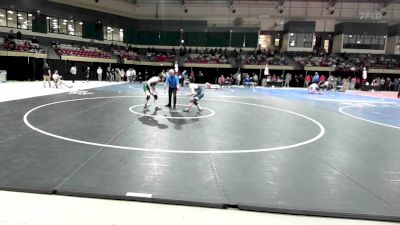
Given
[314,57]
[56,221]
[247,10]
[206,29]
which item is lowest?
[56,221]

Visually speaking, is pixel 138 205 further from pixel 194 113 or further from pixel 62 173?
pixel 194 113

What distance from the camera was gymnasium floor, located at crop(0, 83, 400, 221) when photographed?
14.6 feet

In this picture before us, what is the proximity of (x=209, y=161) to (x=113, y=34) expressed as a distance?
3883cm

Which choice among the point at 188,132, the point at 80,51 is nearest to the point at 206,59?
the point at 80,51

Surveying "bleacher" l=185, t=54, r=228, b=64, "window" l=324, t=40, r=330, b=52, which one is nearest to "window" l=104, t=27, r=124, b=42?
"bleacher" l=185, t=54, r=228, b=64

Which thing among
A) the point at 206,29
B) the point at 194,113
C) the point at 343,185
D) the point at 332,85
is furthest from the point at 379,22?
the point at 343,185

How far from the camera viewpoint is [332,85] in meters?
33.2

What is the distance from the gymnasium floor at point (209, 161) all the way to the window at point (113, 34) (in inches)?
1263

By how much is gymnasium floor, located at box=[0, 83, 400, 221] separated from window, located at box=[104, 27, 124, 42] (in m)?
32.1

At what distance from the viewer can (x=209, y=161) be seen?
6.19 m

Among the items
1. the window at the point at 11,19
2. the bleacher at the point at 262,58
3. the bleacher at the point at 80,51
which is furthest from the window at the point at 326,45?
the window at the point at 11,19

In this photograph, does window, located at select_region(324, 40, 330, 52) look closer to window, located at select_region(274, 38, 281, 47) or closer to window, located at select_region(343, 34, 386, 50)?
window, located at select_region(343, 34, 386, 50)

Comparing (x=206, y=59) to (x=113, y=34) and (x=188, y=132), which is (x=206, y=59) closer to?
(x=113, y=34)

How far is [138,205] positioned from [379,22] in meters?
48.2
